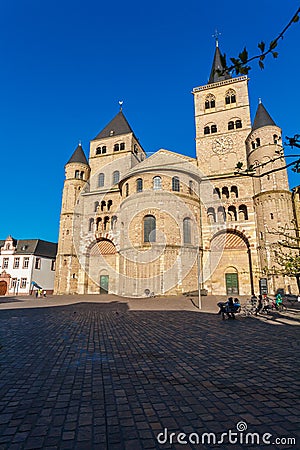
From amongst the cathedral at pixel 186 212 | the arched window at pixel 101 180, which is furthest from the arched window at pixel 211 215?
the arched window at pixel 101 180

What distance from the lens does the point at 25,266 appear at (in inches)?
1661

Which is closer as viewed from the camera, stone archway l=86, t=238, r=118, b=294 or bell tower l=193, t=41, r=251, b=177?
stone archway l=86, t=238, r=118, b=294

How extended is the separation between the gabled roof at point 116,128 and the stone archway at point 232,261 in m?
23.5

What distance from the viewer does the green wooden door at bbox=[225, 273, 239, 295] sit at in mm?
30719

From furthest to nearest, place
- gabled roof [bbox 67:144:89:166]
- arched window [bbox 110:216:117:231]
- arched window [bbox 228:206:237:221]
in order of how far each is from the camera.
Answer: gabled roof [bbox 67:144:89:166] → arched window [bbox 110:216:117:231] → arched window [bbox 228:206:237:221]

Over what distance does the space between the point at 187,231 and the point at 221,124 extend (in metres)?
18.3

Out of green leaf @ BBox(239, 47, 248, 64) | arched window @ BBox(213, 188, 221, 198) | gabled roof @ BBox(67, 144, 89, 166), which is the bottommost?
green leaf @ BBox(239, 47, 248, 64)

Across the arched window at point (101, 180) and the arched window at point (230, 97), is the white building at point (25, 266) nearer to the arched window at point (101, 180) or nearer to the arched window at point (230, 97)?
the arched window at point (101, 180)

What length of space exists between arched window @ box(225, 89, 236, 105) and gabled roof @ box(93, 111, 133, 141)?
50.4ft

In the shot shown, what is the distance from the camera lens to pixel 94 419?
3.52 m

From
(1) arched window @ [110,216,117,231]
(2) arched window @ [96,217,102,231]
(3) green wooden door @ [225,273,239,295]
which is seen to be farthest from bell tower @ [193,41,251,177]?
(2) arched window @ [96,217,102,231]

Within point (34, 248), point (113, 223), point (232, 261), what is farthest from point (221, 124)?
point (34, 248)

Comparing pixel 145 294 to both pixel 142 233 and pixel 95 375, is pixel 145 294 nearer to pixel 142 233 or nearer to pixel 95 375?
pixel 142 233

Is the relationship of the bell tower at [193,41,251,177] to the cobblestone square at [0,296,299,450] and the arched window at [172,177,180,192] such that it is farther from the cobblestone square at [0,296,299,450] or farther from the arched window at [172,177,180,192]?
the cobblestone square at [0,296,299,450]
